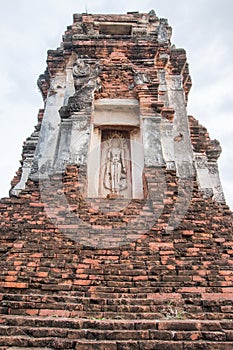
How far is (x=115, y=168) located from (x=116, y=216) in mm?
Result: 1934

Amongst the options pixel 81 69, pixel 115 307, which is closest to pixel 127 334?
pixel 115 307

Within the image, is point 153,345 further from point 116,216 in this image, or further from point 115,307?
point 116,216

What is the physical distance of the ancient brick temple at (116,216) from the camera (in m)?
2.87

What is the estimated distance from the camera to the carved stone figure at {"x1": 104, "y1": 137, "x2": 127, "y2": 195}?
20.1 feet

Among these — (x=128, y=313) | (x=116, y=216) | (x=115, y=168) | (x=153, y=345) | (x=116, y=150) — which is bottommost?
(x=153, y=345)

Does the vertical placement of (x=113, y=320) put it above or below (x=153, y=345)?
above

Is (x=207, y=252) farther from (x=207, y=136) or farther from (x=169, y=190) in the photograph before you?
(x=207, y=136)

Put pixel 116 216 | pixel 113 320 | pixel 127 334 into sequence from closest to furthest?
pixel 127 334 → pixel 113 320 → pixel 116 216

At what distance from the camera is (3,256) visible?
158 inches

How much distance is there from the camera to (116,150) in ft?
21.8

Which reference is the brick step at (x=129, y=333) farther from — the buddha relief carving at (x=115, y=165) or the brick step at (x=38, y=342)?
the buddha relief carving at (x=115, y=165)

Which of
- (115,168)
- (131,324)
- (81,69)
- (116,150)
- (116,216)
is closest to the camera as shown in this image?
(131,324)

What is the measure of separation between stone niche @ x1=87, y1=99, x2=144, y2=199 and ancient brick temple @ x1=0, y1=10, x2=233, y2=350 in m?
0.02

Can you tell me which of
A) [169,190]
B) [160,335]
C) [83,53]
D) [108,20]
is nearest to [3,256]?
[160,335]
